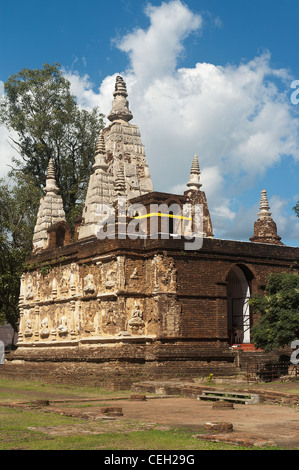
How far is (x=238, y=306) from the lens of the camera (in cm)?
2500

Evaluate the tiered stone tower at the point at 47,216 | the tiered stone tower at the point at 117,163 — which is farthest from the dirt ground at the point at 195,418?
the tiered stone tower at the point at 47,216

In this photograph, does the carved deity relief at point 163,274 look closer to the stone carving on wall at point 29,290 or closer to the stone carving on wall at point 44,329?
the stone carving on wall at point 44,329

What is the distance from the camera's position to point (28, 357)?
26375 millimetres

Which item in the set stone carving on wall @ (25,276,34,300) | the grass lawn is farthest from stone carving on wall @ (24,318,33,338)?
the grass lawn

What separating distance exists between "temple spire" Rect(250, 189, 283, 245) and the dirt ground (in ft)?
45.0

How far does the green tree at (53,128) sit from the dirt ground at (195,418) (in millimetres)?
23589

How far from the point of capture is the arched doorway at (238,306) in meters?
24.6

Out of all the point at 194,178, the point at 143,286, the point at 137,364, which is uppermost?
the point at 194,178

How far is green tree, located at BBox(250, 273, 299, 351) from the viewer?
64.9 ft

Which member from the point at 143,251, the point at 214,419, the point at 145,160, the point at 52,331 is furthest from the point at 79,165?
the point at 214,419

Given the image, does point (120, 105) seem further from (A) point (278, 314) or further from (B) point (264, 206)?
(A) point (278, 314)

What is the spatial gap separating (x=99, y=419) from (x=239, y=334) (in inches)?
561

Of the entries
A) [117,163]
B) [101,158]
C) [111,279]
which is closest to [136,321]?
[111,279]

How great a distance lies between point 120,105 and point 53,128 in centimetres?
901
